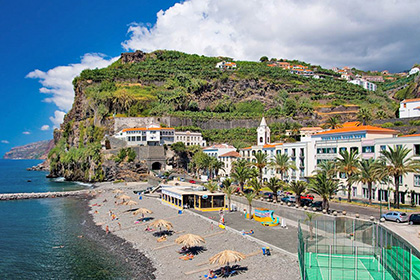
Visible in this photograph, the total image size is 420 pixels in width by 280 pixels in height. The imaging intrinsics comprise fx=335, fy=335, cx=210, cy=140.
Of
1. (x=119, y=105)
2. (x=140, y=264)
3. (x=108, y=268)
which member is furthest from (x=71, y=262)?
(x=119, y=105)

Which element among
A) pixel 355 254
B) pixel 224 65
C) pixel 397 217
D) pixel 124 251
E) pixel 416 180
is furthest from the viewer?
pixel 224 65

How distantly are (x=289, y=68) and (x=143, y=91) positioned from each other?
7117 centimetres

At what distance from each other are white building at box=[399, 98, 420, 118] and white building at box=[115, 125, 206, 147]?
4683cm

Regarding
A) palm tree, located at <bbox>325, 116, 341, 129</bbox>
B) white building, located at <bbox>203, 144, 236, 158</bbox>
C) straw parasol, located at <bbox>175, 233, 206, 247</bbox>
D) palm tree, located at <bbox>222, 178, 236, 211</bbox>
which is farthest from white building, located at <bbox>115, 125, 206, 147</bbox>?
straw parasol, located at <bbox>175, 233, 206, 247</bbox>

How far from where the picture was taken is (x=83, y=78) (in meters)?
111

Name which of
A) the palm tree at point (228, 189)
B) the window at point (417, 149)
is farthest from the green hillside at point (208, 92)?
the window at point (417, 149)

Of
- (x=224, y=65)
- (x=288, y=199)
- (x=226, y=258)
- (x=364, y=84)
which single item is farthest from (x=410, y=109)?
(x=364, y=84)

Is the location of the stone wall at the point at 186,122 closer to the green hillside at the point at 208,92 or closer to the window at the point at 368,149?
the green hillside at the point at 208,92

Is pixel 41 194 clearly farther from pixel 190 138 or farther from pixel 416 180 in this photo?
pixel 416 180

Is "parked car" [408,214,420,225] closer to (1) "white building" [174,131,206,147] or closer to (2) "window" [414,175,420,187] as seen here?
(2) "window" [414,175,420,187]

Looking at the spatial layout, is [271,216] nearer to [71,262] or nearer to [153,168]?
[71,262]

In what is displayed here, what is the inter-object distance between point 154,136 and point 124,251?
52.7 m

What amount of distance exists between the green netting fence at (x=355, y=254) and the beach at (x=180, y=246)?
13.8 ft

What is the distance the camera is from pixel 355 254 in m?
13.5
